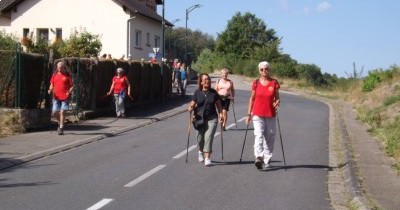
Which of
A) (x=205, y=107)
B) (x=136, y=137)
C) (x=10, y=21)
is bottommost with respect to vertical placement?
(x=136, y=137)

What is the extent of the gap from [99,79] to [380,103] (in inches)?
509

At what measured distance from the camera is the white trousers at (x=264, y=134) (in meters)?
12.0

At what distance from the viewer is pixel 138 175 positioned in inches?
452

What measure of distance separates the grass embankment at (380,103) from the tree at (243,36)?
66.7 m

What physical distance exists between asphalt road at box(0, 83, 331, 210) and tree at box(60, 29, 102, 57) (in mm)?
22570

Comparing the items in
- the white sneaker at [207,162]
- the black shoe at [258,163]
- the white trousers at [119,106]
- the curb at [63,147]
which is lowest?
the curb at [63,147]

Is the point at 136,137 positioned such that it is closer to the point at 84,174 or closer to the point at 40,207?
the point at 84,174

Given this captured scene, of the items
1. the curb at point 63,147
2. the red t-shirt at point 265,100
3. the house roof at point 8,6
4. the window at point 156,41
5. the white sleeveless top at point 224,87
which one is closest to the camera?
the red t-shirt at point 265,100

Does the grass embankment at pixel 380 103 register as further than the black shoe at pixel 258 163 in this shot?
Yes

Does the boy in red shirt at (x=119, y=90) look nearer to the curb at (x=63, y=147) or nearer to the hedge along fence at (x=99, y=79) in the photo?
the hedge along fence at (x=99, y=79)

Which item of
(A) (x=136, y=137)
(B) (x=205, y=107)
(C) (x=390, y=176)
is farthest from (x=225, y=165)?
(A) (x=136, y=137)

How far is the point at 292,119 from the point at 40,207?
17163mm

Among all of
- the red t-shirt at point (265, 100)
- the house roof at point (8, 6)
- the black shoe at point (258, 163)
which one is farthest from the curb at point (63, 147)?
the house roof at point (8, 6)

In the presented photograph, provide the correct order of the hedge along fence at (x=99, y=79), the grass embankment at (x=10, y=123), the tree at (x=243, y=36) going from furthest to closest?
the tree at (x=243, y=36), the hedge along fence at (x=99, y=79), the grass embankment at (x=10, y=123)
